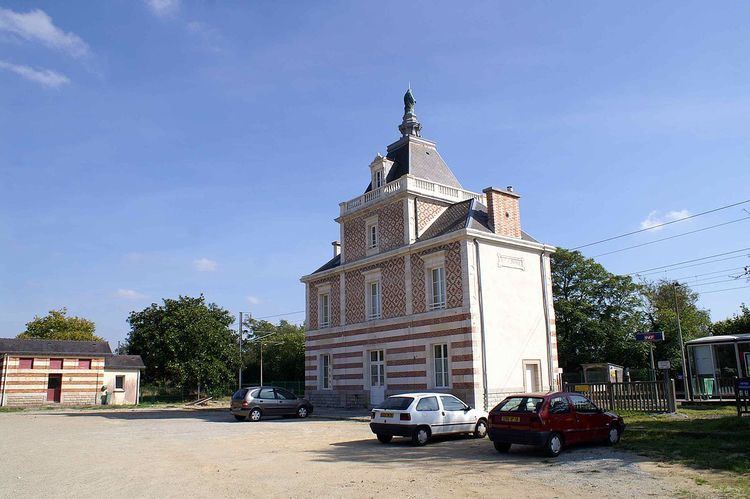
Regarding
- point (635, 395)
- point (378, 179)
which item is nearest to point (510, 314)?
point (635, 395)

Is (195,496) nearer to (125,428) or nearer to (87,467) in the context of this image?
(87,467)

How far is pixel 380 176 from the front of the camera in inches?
1227

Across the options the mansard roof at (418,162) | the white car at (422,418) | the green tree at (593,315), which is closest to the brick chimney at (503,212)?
the mansard roof at (418,162)

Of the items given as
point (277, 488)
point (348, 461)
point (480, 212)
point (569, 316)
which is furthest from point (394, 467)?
point (569, 316)

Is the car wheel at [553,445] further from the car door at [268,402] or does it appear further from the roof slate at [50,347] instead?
the roof slate at [50,347]

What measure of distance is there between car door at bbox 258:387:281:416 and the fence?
12116 mm

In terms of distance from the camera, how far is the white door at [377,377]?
92.7 feet

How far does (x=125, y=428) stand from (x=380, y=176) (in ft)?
55.0

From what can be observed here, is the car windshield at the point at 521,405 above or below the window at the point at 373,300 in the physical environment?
below

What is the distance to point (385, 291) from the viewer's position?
28734mm

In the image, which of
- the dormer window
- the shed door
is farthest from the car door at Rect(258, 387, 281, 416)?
the shed door

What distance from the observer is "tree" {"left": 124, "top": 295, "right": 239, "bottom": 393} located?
44031 millimetres

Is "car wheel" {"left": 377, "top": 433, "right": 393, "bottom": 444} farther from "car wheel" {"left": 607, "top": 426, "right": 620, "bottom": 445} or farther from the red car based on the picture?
"car wheel" {"left": 607, "top": 426, "right": 620, "bottom": 445}

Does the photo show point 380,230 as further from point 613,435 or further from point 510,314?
point 613,435
